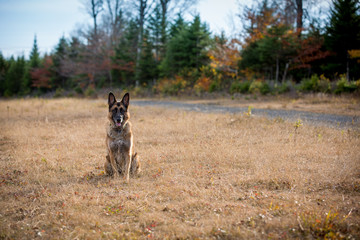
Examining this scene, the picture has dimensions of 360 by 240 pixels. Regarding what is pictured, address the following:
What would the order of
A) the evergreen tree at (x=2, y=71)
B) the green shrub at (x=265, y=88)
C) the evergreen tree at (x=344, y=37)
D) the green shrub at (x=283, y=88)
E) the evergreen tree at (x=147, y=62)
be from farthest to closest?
1. the evergreen tree at (x=2, y=71)
2. the evergreen tree at (x=147, y=62)
3. the green shrub at (x=265, y=88)
4. the green shrub at (x=283, y=88)
5. the evergreen tree at (x=344, y=37)

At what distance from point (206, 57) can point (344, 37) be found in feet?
36.8

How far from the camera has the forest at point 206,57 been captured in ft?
59.8

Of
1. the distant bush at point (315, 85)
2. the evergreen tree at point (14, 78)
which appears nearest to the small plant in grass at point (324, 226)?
the distant bush at point (315, 85)

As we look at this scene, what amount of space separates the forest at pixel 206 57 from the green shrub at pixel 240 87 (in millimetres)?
80

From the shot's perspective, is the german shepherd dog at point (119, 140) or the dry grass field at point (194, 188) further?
the german shepherd dog at point (119, 140)

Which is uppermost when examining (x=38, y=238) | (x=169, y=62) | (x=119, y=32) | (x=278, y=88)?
(x=119, y=32)

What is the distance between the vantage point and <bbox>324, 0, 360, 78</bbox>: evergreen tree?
17531 millimetres

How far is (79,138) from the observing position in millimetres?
8664

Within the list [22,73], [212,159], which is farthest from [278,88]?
[22,73]

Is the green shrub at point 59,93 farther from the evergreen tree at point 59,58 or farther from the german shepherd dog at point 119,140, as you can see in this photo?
the german shepherd dog at point 119,140

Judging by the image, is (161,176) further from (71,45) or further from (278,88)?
(71,45)

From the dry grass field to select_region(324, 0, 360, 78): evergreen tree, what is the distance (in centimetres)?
1308

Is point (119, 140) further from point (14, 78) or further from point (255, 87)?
point (14, 78)

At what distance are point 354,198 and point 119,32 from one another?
41180 millimetres
